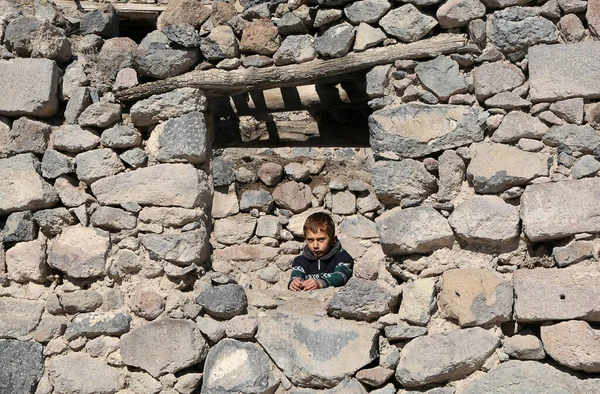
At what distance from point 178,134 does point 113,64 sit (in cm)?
57

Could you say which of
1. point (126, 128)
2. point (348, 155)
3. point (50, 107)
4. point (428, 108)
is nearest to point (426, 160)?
point (428, 108)

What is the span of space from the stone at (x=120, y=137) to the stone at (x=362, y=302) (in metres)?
1.35

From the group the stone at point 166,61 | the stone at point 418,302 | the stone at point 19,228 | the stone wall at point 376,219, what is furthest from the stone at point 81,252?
the stone at point 418,302

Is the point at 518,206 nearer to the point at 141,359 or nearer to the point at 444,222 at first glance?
the point at 444,222

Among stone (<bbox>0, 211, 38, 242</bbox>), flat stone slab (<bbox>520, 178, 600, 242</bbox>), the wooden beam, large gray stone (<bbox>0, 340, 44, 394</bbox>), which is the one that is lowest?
large gray stone (<bbox>0, 340, 44, 394</bbox>)

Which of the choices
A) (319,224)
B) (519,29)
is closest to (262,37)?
(319,224)

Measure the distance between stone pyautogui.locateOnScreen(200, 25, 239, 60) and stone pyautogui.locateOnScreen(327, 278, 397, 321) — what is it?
A: 1374 millimetres

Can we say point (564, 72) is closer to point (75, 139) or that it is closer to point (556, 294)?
point (556, 294)

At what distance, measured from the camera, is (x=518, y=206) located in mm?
3928

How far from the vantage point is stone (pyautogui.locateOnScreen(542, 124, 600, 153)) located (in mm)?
3869

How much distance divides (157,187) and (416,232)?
1340mm

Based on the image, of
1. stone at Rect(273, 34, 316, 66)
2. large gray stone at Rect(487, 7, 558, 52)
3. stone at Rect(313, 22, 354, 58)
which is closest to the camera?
large gray stone at Rect(487, 7, 558, 52)

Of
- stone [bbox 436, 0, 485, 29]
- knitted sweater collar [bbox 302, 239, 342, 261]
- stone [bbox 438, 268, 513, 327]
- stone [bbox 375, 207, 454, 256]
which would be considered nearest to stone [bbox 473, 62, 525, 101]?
stone [bbox 436, 0, 485, 29]

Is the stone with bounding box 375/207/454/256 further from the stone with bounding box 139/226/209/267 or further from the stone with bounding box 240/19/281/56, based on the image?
the stone with bounding box 240/19/281/56
